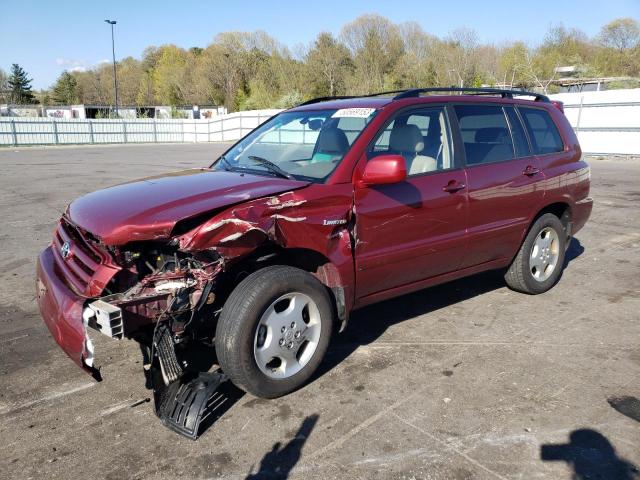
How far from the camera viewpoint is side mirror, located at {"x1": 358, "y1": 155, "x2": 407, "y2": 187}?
3.49 meters

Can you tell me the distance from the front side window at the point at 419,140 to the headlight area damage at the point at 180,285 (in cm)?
98

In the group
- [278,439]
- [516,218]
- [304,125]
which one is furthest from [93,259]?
[516,218]

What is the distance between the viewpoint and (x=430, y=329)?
4.40 m

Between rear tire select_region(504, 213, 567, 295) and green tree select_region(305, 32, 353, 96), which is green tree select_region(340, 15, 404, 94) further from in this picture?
rear tire select_region(504, 213, 567, 295)

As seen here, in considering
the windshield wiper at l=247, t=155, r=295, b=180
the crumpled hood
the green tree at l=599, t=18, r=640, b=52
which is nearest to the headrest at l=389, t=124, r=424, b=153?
the windshield wiper at l=247, t=155, r=295, b=180

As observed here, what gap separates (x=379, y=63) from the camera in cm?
4562

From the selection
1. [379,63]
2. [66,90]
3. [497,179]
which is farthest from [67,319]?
[66,90]

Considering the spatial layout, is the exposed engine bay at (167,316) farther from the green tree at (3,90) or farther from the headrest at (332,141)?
the green tree at (3,90)

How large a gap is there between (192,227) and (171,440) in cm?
116

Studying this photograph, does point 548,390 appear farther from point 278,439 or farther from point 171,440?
point 171,440

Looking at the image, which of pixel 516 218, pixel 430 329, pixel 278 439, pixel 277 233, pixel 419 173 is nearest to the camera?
pixel 278 439

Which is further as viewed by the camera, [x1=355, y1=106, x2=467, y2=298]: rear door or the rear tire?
the rear tire

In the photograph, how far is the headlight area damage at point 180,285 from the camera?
2969 mm

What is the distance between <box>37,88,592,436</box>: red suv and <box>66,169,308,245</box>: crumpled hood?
0.5 inches
